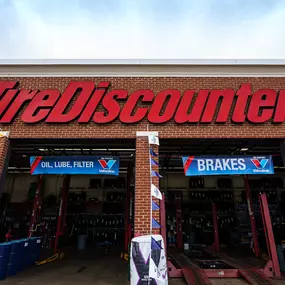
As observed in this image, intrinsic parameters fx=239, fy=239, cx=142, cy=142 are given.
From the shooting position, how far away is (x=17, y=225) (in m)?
16.0

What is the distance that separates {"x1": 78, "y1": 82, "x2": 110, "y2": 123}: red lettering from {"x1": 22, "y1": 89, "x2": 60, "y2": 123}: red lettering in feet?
3.90

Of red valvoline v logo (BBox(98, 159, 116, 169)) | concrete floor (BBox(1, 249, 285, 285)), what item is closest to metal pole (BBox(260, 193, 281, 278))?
concrete floor (BBox(1, 249, 285, 285))

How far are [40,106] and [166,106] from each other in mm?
4417

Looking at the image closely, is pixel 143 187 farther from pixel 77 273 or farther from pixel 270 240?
pixel 270 240

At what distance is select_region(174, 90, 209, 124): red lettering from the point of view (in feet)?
26.7

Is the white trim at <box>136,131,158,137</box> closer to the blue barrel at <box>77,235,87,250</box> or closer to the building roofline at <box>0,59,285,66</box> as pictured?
the building roofline at <box>0,59,285,66</box>

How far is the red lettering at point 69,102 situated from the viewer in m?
8.19

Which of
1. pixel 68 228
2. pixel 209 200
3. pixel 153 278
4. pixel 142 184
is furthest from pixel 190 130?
pixel 68 228

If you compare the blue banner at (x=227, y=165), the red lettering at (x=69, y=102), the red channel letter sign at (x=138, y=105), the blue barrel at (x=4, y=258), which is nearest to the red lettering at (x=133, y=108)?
the red channel letter sign at (x=138, y=105)

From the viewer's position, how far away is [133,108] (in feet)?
27.2

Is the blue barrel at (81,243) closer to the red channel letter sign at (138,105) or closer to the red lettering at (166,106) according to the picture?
the red channel letter sign at (138,105)

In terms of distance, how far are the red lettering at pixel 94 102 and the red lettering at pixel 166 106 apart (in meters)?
1.85

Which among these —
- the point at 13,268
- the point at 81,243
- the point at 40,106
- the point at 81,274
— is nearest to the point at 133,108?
the point at 40,106

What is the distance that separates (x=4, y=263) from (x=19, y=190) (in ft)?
38.8
